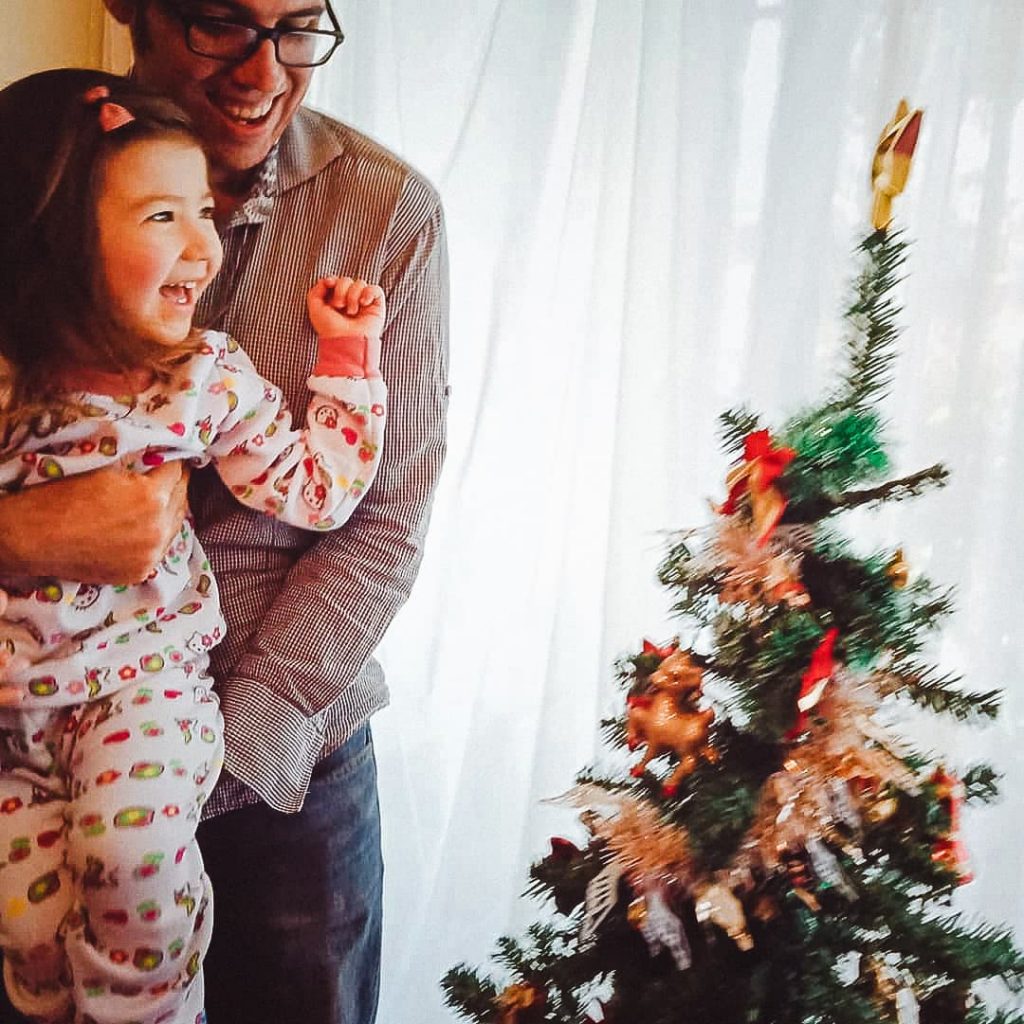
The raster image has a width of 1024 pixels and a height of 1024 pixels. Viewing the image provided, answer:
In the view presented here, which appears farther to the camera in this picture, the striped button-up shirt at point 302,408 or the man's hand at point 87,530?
the striped button-up shirt at point 302,408

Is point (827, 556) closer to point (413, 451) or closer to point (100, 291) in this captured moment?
point (413, 451)

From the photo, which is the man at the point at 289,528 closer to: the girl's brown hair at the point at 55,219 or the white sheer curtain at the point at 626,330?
the girl's brown hair at the point at 55,219

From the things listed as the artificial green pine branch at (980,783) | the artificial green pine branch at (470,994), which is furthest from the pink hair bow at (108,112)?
the artificial green pine branch at (980,783)

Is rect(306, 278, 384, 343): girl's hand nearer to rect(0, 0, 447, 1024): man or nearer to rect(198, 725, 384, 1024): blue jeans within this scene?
rect(0, 0, 447, 1024): man

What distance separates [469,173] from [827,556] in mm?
813

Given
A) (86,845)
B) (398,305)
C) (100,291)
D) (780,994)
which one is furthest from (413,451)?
(780,994)

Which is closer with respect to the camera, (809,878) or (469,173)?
(809,878)

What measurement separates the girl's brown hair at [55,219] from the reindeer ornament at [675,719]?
0.54 m

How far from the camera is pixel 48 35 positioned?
146cm

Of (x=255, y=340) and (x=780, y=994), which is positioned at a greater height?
(x=255, y=340)

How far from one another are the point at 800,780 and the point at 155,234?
70 centimetres

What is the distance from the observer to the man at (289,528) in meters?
1.01

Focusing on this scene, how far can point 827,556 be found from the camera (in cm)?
92

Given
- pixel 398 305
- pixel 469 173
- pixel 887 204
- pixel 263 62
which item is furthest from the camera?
pixel 469 173
